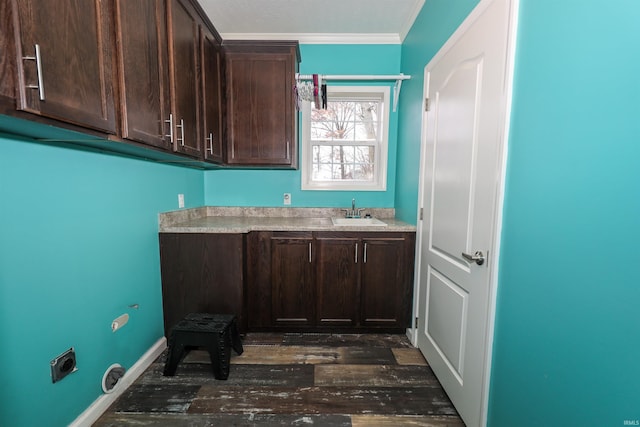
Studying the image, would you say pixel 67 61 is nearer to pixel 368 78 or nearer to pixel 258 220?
pixel 258 220

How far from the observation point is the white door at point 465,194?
1130 mm

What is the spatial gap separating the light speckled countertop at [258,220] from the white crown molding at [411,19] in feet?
5.29

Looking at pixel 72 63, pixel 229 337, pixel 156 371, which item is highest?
pixel 72 63

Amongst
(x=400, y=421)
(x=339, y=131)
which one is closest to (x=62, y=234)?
(x=400, y=421)

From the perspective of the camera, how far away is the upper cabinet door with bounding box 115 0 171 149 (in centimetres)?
108

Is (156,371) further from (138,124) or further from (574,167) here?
(574,167)

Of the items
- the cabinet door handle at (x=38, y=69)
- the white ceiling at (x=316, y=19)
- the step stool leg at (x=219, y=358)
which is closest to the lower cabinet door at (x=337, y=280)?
the step stool leg at (x=219, y=358)

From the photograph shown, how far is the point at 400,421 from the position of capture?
1404 millimetres

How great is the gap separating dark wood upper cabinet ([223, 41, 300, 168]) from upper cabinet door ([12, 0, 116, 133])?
48.8 inches

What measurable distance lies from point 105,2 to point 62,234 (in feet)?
3.27

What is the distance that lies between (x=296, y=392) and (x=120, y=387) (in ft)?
3.44

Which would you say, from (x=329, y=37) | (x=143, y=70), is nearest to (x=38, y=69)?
(x=143, y=70)

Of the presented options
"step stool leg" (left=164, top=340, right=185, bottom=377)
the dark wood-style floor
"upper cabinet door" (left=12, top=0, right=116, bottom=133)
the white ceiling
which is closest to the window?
the white ceiling

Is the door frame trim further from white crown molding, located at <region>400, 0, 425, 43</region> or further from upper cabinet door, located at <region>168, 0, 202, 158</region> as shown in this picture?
upper cabinet door, located at <region>168, 0, 202, 158</region>
